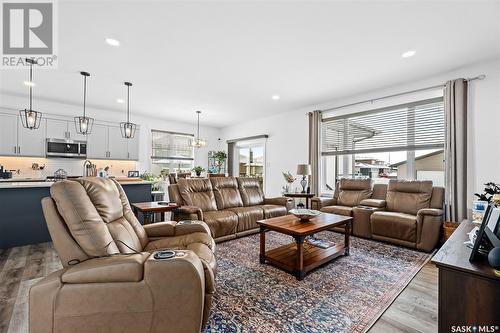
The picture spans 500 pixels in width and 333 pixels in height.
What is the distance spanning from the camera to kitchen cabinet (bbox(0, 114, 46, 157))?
4.64 meters

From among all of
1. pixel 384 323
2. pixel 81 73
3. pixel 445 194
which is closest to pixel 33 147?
pixel 81 73

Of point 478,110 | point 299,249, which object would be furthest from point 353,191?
point 299,249

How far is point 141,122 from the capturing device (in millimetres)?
6406

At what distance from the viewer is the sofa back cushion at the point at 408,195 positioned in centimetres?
357

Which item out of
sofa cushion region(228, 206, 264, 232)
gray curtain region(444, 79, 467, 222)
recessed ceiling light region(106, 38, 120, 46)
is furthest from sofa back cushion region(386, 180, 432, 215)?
recessed ceiling light region(106, 38, 120, 46)

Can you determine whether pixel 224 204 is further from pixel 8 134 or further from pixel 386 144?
pixel 8 134

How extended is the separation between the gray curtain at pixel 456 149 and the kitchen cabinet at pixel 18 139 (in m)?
7.82

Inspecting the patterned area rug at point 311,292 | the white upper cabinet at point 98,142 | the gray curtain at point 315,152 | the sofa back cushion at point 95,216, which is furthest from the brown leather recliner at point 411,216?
the white upper cabinet at point 98,142

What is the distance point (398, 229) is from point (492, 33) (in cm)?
261

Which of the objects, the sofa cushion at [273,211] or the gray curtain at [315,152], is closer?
the sofa cushion at [273,211]

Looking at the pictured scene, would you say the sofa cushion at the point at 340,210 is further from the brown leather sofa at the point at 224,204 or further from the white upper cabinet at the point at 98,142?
the white upper cabinet at the point at 98,142

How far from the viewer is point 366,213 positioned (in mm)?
3646

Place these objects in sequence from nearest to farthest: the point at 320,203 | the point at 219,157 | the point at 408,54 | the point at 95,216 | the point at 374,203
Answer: the point at 95,216 → the point at 408,54 → the point at 374,203 → the point at 320,203 → the point at 219,157

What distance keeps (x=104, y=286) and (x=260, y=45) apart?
2.85 m
